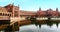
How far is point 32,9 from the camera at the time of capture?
26.9 ft

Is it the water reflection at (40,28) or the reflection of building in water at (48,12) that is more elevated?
the reflection of building in water at (48,12)

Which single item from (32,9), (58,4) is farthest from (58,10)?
(32,9)

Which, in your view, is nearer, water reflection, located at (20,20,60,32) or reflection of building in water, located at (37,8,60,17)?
water reflection, located at (20,20,60,32)

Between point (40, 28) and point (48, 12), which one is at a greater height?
point (48, 12)

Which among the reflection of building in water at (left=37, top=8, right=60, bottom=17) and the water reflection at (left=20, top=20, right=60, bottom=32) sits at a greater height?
the reflection of building in water at (left=37, top=8, right=60, bottom=17)

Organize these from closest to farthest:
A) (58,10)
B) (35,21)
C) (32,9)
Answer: (32,9)
(58,10)
(35,21)

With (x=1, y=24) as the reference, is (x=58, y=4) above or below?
above

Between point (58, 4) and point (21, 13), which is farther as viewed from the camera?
point (21, 13)

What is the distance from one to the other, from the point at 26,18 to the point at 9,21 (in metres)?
1.13

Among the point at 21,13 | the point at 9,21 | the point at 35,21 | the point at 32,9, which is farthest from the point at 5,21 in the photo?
the point at 35,21

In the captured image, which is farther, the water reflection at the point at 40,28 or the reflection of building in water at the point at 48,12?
the reflection of building in water at the point at 48,12

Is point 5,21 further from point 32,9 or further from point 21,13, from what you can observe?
point 32,9

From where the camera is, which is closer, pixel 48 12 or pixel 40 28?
pixel 40 28

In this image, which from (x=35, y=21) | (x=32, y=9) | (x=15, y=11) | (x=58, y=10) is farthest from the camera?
(x=35, y=21)
